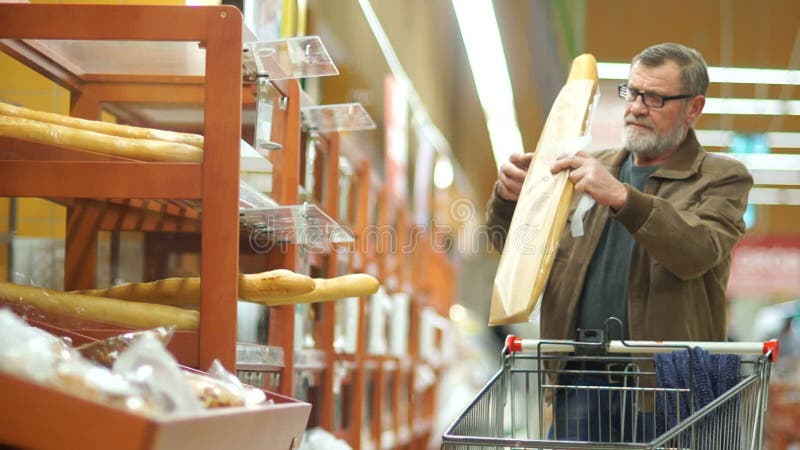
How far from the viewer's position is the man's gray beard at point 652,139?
2734 millimetres

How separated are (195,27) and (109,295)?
603mm

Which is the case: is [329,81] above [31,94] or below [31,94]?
above

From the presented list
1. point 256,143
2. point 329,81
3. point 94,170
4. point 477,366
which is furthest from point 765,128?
point 477,366

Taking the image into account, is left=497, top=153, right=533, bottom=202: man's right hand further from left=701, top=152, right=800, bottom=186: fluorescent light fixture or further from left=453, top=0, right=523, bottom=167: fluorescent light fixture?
left=701, top=152, right=800, bottom=186: fluorescent light fixture

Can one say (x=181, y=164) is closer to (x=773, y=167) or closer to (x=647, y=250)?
(x=647, y=250)

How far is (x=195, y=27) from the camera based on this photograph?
198 centimetres

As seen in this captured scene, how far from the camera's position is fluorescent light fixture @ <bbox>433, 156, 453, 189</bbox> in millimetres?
11717

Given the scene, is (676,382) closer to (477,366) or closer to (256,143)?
(256,143)

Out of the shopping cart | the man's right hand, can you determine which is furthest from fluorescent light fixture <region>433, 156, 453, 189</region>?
the shopping cart

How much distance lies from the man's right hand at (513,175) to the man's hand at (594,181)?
0.83 ft

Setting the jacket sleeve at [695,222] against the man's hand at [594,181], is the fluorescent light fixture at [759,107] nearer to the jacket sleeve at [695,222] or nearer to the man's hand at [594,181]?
the jacket sleeve at [695,222]

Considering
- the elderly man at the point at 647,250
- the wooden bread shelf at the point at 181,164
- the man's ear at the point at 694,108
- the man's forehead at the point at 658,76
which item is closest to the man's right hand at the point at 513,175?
the elderly man at the point at 647,250

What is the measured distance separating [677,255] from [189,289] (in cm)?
120

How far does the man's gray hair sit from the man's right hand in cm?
43
